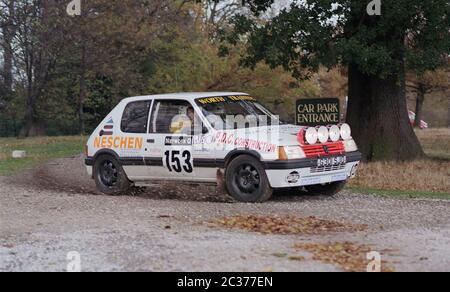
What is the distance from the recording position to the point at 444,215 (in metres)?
10.9

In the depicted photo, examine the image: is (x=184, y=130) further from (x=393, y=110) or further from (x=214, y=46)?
(x=214, y=46)

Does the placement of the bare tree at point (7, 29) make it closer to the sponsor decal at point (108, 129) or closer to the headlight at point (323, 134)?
the sponsor decal at point (108, 129)

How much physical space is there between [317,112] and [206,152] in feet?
6.66

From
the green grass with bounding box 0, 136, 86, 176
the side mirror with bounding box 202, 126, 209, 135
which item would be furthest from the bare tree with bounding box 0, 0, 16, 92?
the side mirror with bounding box 202, 126, 209, 135

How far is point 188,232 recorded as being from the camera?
30.2 feet

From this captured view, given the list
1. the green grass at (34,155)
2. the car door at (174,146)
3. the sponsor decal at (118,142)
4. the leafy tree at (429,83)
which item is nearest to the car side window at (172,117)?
the car door at (174,146)

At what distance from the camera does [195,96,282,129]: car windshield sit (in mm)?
12719

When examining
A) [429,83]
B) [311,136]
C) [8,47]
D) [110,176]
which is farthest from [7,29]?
[429,83]

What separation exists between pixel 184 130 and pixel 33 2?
24507mm

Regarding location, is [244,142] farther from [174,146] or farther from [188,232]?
[188,232]

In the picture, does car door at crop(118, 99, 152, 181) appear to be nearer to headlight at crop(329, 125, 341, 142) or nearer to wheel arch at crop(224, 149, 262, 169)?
wheel arch at crop(224, 149, 262, 169)

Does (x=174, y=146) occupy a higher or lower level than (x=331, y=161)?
higher

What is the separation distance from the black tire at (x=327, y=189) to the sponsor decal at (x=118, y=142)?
2915mm
